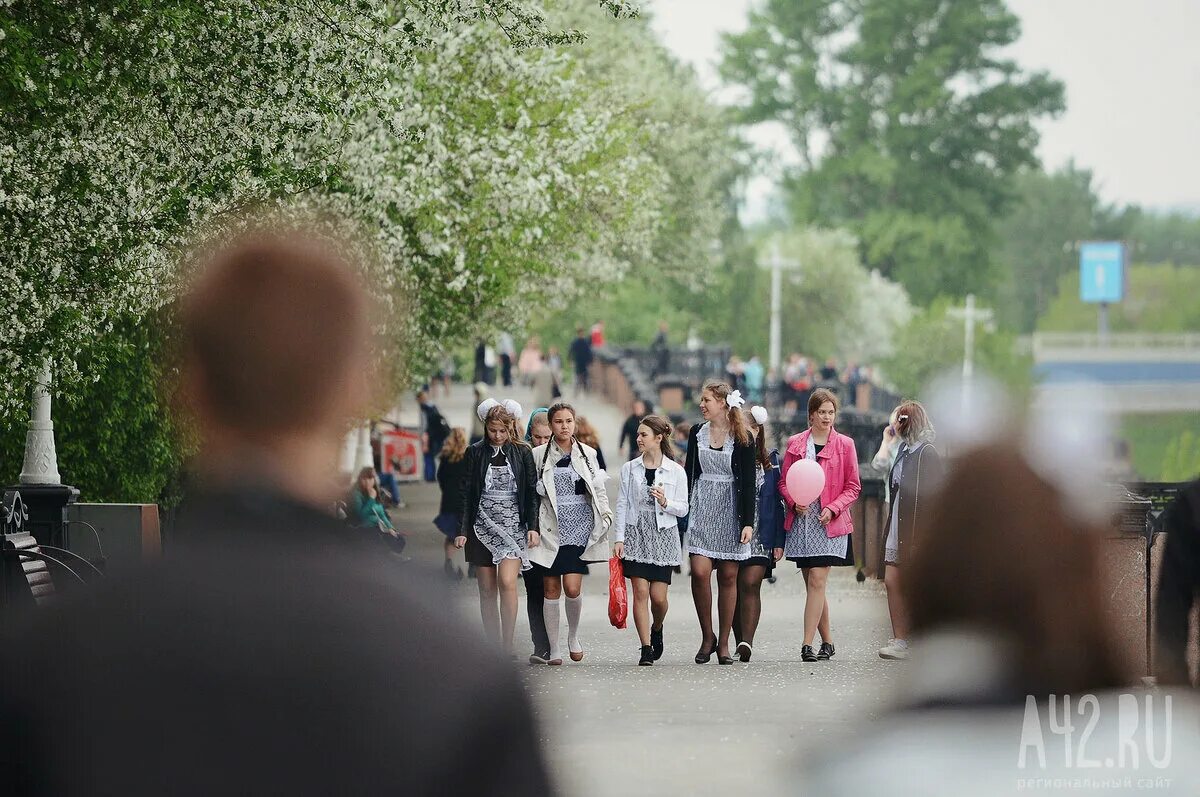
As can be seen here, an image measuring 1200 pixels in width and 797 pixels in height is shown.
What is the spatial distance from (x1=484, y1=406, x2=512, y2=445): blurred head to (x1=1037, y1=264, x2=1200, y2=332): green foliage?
353 ft

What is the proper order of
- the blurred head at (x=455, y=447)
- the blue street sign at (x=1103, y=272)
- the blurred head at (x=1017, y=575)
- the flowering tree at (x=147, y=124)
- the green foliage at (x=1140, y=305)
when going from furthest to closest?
the green foliage at (x=1140, y=305), the blue street sign at (x=1103, y=272), the blurred head at (x=455, y=447), the flowering tree at (x=147, y=124), the blurred head at (x=1017, y=575)

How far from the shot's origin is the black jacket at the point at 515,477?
12.6 meters

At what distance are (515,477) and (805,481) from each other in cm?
188

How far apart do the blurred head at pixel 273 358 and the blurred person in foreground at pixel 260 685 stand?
154mm

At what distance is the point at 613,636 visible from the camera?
48.7 ft

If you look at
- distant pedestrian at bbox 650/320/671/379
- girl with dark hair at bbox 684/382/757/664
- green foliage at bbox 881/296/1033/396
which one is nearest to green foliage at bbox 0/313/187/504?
girl with dark hair at bbox 684/382/757/664

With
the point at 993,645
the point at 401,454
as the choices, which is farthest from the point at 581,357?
the point at 993,645

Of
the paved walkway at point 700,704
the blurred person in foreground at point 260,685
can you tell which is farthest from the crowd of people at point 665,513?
the blurred person in foreground at point 260,685

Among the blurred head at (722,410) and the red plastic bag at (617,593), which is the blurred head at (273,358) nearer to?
the blurred head at (722,410)

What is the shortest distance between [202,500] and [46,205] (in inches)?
428

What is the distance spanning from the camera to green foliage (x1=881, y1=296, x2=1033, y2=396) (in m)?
78.4

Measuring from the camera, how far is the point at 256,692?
1.92 metres

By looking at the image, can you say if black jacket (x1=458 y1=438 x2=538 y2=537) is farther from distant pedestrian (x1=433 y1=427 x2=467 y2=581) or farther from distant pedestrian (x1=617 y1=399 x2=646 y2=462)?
distant pedestrian (x1=617 y1=399 x2=646 y2=462)

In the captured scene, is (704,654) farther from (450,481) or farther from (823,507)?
(450,481)
